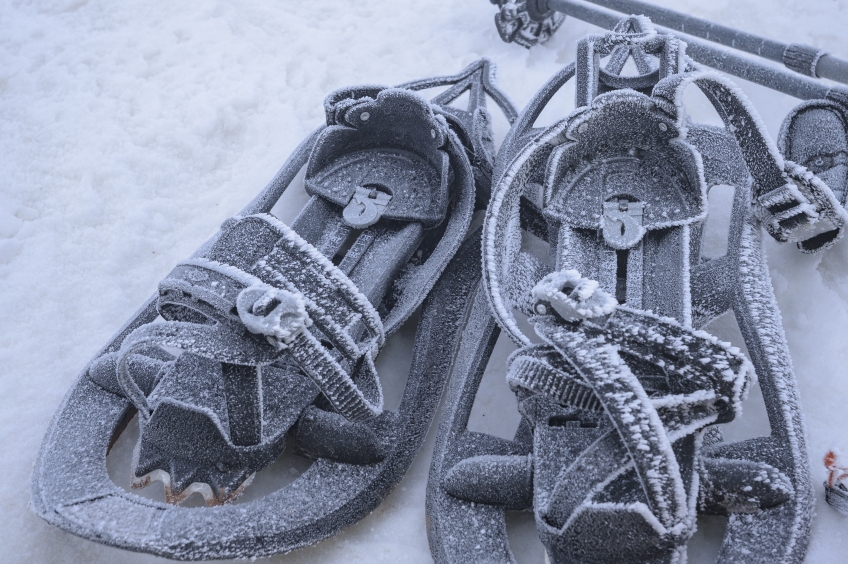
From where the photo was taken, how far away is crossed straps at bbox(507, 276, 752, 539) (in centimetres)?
92

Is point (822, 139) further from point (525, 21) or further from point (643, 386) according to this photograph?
point (525, 21)

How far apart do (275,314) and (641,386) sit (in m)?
0.49

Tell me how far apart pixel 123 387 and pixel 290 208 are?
0.62 m

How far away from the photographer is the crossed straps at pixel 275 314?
1.02 metres

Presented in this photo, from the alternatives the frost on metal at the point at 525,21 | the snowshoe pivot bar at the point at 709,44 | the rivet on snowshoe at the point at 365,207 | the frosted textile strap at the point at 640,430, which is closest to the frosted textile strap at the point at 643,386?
the frosted textile strap at the point at 640,430

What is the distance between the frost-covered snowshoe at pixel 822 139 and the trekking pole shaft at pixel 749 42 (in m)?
0.12

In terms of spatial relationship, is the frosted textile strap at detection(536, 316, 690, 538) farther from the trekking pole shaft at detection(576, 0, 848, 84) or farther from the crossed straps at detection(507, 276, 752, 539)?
the trekking pole shaft at detection(576, 0, 848, 84)

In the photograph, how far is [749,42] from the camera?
1759mm

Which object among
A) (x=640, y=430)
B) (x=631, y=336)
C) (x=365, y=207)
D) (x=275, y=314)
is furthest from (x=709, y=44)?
(x=275, y=314)

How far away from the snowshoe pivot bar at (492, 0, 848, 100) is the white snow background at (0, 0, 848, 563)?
0.23 feet

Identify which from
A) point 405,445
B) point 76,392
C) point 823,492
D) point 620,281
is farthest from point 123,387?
point 823,492

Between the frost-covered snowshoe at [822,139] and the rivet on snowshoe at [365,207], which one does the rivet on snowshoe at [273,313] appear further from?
the frost-covered snowshoe at [822,139]

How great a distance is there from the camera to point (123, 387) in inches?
48.2

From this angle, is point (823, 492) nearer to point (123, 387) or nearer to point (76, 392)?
point (123, 387)
